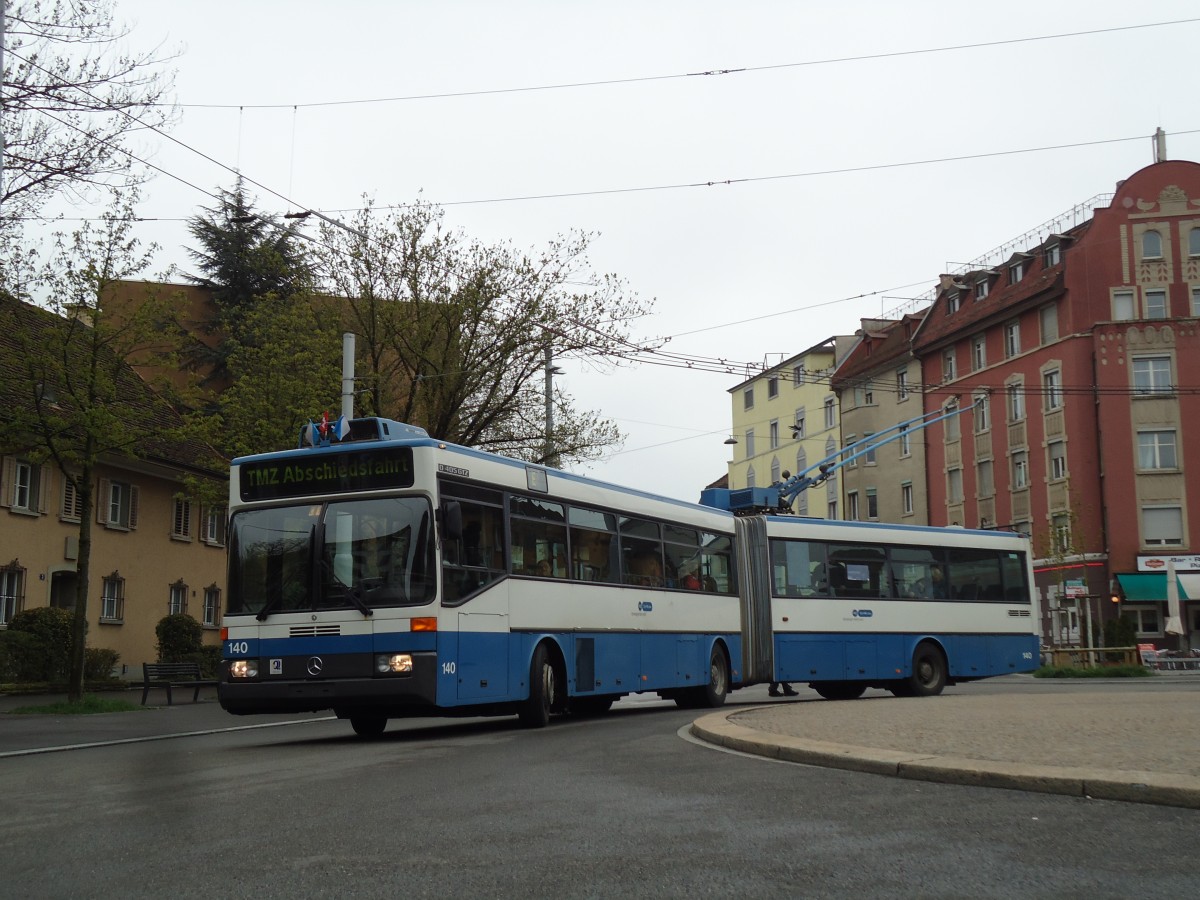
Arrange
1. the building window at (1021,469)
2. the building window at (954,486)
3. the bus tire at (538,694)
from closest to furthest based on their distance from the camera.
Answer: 1. the bus tire at (538,694)
2. the building window at (1021,469)
3. the building window at (954,486)

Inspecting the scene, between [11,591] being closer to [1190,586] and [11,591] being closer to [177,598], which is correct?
[177,598]

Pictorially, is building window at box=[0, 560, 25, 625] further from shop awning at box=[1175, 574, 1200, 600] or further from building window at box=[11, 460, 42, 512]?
shop awning at box=[1175, 574, 1200, 600]

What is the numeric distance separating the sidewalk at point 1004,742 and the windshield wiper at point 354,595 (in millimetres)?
3525

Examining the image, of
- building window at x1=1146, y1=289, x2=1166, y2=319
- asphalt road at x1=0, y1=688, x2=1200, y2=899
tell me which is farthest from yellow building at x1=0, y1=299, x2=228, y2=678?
building window at x1=1146, y1=289, x2=1166, y2=319

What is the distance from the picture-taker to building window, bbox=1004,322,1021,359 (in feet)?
188

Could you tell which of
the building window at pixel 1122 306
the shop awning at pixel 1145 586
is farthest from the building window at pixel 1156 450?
the building window at pixel 1122 306

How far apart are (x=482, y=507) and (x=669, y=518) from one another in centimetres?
559

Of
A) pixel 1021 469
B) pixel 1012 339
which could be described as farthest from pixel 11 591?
pixel 1012 339

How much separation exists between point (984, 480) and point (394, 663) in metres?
49.0

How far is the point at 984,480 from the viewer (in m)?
59.4

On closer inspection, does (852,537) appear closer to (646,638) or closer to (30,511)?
(646,638)

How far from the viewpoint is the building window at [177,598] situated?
4075 centimetres

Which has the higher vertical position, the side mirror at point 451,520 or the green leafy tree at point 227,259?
the green leafy tree at point 227,259

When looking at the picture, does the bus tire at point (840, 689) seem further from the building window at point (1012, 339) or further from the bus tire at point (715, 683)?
the building window at point (1012, 339)
